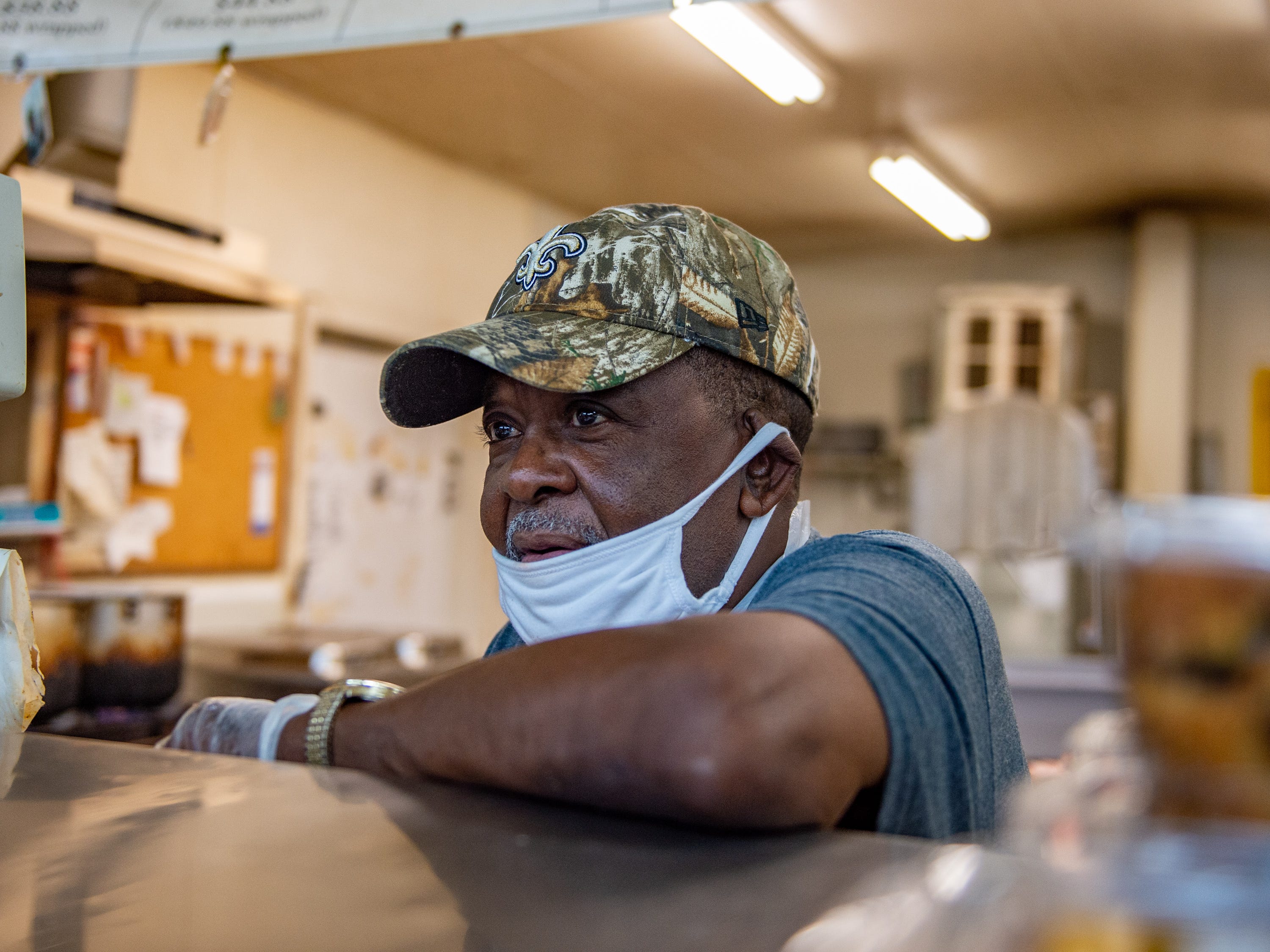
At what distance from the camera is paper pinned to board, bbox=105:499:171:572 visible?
12.4 ft

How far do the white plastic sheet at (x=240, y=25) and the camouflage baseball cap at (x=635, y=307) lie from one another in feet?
0.87

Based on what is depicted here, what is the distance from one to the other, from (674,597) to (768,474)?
0.19 m

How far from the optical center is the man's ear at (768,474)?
119cm

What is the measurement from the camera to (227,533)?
4.28 m

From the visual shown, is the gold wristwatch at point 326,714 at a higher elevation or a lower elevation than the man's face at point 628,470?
lower

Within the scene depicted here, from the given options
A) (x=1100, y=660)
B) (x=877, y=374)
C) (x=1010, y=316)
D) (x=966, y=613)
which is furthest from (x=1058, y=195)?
(x=966, y=613)

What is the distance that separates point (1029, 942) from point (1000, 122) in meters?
5.20

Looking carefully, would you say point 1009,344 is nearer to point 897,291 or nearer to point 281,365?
point 897,291

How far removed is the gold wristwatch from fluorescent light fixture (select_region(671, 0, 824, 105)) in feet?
10.2

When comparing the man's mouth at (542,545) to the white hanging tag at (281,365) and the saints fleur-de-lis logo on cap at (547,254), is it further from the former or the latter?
the white hanging tag at (281,365)

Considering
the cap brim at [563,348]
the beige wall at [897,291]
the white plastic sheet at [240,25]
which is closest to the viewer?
the cap brim at [563,348]

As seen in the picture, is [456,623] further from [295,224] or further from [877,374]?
[877,374]

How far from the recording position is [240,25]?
1449 millimetres

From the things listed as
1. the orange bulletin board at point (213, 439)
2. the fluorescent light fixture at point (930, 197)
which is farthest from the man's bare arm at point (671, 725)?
the fluorescent light fixture at point (930, 197)
